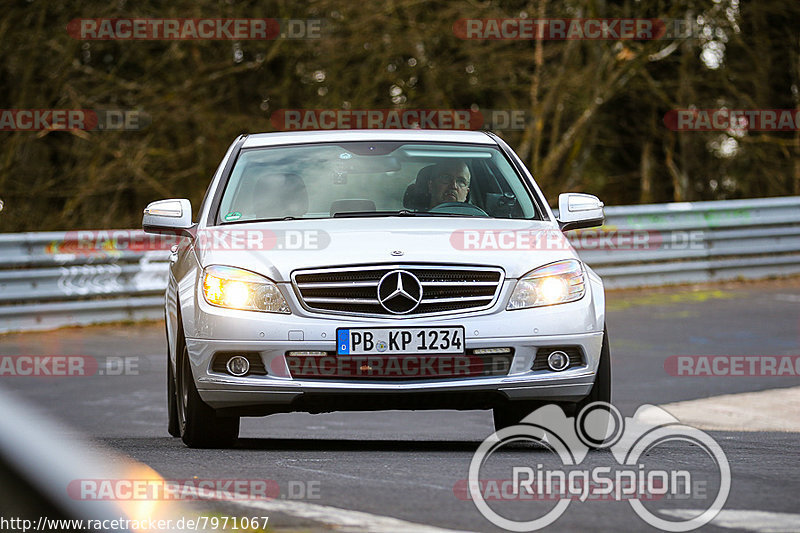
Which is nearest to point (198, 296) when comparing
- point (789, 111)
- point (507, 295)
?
point (507, 295)

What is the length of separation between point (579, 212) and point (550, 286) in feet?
3.38

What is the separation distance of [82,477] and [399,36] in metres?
20.6

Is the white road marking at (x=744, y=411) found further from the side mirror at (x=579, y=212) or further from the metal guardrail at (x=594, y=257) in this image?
the metal guardrail at (x=594, y=257)

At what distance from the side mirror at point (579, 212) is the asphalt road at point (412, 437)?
128 centimetres

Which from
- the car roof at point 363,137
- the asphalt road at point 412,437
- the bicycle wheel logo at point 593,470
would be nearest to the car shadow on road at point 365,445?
the asphalt road at point 412,437

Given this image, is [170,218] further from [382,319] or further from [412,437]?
[412,437]

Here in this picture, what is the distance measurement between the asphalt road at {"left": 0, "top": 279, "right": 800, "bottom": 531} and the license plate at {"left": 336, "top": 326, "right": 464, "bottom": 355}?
483mm

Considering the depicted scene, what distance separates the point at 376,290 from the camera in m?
6.77

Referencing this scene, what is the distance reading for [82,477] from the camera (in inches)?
89.4

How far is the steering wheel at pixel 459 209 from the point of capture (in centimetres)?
778

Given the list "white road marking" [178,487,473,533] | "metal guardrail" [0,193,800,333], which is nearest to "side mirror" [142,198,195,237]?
"white road marking" [178,487,473,533]

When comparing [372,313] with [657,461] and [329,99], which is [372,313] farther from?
[329,99]

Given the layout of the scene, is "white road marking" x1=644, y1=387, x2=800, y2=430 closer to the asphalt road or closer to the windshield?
the asphalt road

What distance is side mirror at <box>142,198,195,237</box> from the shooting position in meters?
7.82
